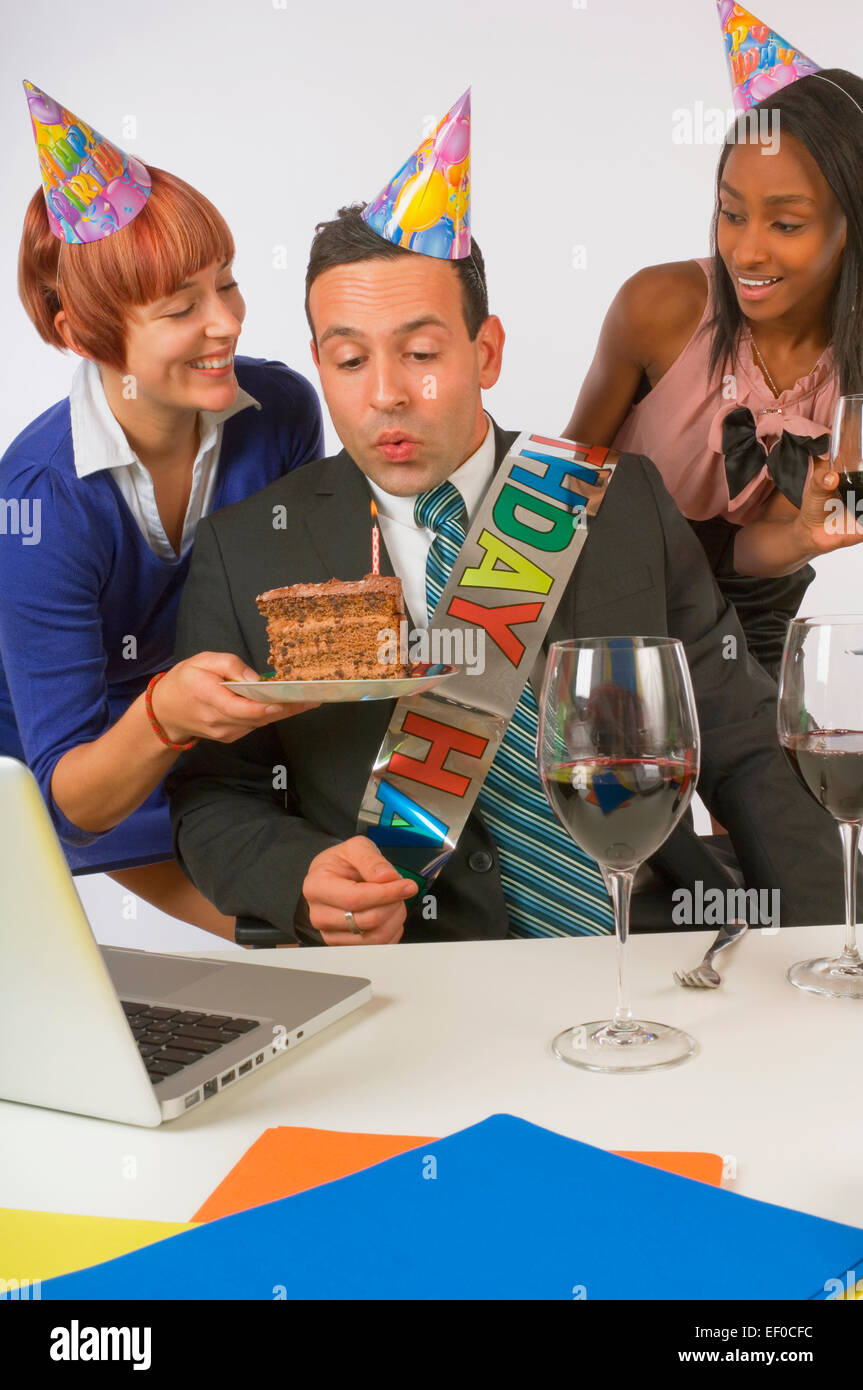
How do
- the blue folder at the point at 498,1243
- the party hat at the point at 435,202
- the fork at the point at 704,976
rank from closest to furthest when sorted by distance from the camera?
the blue folder at the point at 498,1243
the fork at the point at 704,976
the party hat at the point at 435,202

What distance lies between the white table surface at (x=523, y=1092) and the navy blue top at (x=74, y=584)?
1.01m

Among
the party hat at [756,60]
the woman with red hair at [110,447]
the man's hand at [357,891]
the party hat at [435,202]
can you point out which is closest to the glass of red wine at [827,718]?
the man's hand at [357,891]

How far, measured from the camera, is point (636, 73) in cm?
235

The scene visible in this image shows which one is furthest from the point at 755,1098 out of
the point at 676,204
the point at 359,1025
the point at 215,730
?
the point at 676,204

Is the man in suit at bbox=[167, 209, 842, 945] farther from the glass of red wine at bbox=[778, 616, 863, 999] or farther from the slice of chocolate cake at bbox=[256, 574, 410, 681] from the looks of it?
the glass of red wine at bbox=[778, 616, 863, 999]

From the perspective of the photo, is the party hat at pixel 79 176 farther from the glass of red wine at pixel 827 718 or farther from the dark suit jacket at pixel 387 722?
the glass of red wine at pixel 827 718

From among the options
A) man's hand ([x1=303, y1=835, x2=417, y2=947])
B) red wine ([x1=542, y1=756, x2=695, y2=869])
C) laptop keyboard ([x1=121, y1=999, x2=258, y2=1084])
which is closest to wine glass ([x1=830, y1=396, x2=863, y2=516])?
man's hand ([x1=303, y1=835, x2=417, y2=947])

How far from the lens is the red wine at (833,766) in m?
0.82

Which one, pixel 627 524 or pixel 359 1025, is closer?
pixel 359 1025

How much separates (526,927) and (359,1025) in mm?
832

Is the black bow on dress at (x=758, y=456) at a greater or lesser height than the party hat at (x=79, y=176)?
lesser

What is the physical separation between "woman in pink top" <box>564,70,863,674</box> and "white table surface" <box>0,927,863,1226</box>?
128cm
